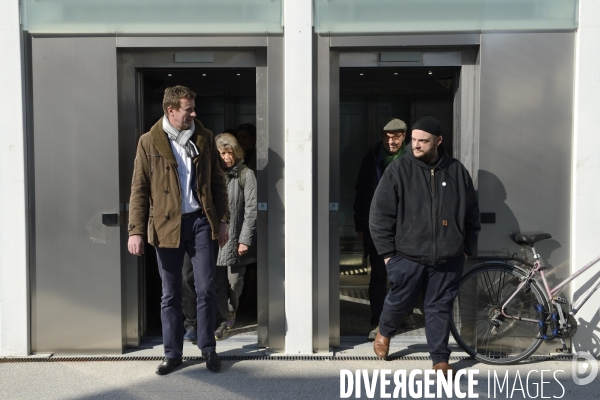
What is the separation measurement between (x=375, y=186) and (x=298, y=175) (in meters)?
1.04

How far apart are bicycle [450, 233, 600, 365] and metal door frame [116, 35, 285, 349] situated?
143 centimetres

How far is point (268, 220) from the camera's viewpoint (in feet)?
17.7

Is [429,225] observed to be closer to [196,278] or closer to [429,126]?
[429,126]

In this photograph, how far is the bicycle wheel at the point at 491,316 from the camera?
533 centimetres

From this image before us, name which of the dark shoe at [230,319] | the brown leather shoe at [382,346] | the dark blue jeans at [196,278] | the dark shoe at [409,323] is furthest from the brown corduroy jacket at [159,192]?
the dark shoe at [409,323]

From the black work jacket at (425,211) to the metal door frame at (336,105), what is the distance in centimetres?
55

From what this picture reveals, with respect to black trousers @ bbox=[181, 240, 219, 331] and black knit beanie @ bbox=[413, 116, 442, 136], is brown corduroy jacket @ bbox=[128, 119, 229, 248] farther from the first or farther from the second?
black knit beanie @ bbox=[413, 116, 442, 136]

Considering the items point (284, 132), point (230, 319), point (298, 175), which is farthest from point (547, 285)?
point (230, 319)

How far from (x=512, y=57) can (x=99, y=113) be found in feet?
10.3

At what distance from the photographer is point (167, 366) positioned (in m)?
5.01

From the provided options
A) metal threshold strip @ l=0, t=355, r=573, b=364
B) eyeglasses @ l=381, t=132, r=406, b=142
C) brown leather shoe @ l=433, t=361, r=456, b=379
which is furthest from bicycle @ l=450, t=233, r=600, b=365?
eyeglasses @ l=381, t=132, r=406, b=142

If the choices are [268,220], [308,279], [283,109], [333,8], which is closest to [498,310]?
[308,279]

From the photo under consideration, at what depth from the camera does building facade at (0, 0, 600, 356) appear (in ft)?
17.3

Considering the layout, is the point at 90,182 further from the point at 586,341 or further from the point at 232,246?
the point at 586,341
